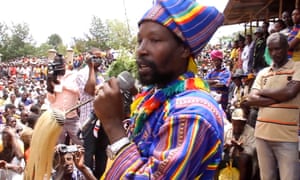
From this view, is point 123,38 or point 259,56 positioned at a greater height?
point 123,38

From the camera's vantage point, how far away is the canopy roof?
31.7 feet

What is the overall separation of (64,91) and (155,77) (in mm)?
4378

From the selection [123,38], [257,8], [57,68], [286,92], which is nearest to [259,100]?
[286,92]

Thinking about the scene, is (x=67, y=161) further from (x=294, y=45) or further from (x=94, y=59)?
(x=294, y=45)

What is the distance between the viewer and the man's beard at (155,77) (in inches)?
53.6

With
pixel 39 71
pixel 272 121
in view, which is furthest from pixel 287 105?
pixel 39 71

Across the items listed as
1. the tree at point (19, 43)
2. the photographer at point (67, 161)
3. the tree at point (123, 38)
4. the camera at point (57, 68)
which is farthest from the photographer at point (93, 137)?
the tree at point (19, 43)

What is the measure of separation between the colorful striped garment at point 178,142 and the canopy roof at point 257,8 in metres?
8.03

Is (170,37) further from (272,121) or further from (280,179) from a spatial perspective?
(280,179)

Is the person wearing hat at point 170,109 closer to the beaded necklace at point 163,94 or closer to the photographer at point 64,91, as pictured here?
the beaded necklace at point 163,94

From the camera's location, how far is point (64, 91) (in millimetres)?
5586

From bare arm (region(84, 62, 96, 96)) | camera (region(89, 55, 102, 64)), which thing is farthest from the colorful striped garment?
camera (region(89, 55, 102, 64))

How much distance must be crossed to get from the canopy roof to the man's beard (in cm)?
799

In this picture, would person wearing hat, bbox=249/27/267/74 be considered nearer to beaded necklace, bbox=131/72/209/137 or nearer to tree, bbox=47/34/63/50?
beaded necklace, bbox=131/72/209/137
